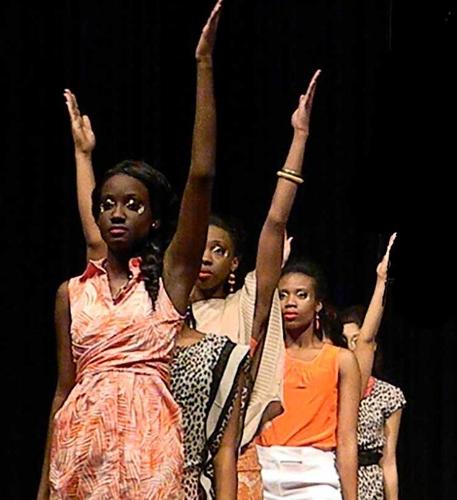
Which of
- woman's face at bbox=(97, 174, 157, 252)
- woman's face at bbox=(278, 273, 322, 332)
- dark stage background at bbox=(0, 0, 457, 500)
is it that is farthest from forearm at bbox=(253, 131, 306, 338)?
dark stage background at bbox=(0, 0, 457, 500)

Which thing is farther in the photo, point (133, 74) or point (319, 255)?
point (319, 255)

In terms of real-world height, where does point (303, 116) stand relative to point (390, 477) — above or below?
above

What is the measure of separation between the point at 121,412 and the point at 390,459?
2656 mm

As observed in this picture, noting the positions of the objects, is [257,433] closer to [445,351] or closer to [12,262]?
[12,262]

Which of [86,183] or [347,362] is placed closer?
[86,183]

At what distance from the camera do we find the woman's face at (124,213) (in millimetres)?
3008

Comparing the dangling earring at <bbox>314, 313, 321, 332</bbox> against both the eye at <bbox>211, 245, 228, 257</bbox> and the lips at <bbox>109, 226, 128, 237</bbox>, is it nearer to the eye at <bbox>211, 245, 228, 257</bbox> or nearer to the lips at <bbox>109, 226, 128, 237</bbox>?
the eye at <bbox>211, 245, 228, 257</bbox>

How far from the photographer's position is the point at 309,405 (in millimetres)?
4352

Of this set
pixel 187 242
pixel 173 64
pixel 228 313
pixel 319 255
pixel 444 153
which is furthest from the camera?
pixel 319 255

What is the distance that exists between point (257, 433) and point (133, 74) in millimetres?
2188

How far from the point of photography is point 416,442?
21.4ft

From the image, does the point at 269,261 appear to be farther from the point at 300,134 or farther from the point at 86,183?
the point at 86,183

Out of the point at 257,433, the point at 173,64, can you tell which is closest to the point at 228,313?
the point at 257,433

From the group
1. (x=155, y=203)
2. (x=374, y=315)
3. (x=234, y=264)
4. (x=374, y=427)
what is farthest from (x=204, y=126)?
(x=374, y=427)
